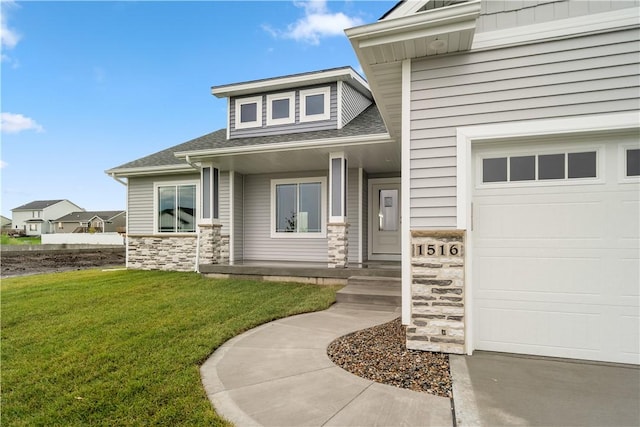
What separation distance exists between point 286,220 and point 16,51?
11.0 m

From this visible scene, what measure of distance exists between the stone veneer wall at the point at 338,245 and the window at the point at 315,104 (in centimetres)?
328

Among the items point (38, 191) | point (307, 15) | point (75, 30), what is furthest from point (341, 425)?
point (38, 191)

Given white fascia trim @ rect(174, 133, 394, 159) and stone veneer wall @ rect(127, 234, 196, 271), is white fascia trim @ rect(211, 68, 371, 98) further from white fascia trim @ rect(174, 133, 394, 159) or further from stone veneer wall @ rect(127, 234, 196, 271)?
stone veneer wall @ rect(127, 234, 196, 271)

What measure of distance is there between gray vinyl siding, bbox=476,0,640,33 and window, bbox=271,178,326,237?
634cm

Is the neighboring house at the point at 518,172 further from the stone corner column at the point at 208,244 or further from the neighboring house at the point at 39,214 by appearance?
the neighboring house at the point at 39,214

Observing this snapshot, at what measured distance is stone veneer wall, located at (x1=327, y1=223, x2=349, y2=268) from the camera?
24.8 feet

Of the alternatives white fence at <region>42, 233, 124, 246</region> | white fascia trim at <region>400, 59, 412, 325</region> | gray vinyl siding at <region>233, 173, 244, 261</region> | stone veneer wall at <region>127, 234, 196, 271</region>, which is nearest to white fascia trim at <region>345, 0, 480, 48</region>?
white fascia trim at <region>400, 59, 412, 325</region>

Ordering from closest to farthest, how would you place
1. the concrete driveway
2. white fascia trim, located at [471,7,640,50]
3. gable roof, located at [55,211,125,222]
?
the concrete driveway < white fascia trim, located at [471,7,640,50] < gable roof, located at [55,211,125,222]

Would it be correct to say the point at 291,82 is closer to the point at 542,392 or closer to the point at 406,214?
the point at 406,214

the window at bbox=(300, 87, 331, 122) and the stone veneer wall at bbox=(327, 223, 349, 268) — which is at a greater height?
the window at bbox=(300, 87, 331, 122)

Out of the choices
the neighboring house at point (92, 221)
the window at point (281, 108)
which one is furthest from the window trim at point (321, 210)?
the neighboring house at point (92, 221)

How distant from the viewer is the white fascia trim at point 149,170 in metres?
9.96

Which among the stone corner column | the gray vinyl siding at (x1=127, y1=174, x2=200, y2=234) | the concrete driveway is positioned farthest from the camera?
the gray vinyl siding at (x1=127, y1=174, x2=200, y2=234)

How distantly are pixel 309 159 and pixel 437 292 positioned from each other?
582 cm
